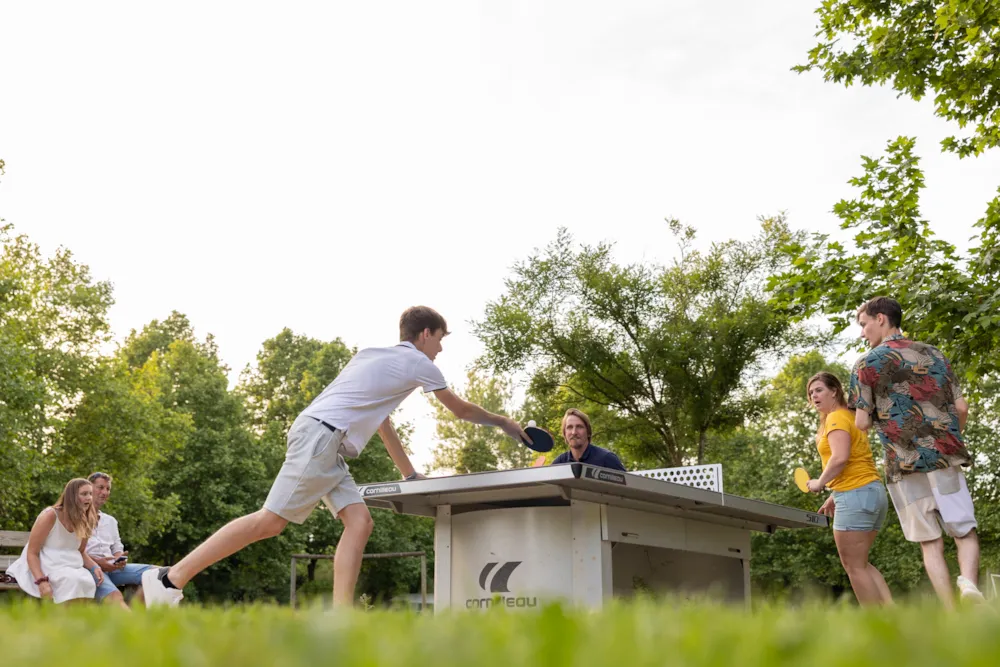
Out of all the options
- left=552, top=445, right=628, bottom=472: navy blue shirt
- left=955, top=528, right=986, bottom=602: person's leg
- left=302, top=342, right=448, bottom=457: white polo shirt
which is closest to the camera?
left=955, top=528, right=986, bottom=602: person's leg

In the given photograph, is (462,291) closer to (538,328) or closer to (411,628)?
(538,328)

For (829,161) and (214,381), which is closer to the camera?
(829,161)

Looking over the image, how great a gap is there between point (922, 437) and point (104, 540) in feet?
27.0

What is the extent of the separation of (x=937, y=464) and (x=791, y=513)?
1930 millimetres

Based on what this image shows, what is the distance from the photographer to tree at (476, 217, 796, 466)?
30.2 meters

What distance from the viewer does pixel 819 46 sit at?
14.3 m

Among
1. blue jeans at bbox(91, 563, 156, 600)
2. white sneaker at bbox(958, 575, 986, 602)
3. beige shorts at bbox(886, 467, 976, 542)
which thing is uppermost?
beige shorts at bbox(886, 467, 976, 542)

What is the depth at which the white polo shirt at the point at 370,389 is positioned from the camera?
625 centimetres

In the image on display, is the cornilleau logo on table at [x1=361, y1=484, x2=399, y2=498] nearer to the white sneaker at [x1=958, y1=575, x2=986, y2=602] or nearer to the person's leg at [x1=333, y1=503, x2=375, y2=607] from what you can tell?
the person's leg at [x1=333, y1=503, x2=375, y2=607]

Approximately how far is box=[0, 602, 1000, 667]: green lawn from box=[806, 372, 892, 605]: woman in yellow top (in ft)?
19.5

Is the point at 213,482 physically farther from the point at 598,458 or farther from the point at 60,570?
the point at 598,458

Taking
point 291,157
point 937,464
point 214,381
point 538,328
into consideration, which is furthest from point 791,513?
point 214,381

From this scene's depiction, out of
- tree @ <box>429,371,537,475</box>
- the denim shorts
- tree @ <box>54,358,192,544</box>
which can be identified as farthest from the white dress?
tree @ <box>429,371,537,475</box>

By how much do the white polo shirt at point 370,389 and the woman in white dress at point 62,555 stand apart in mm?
3651
